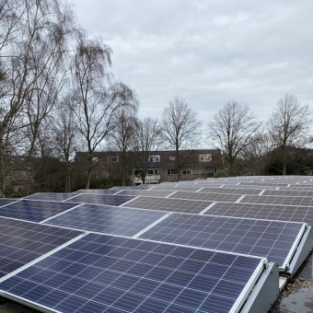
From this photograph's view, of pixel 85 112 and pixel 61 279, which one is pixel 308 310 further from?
pixel 85 112

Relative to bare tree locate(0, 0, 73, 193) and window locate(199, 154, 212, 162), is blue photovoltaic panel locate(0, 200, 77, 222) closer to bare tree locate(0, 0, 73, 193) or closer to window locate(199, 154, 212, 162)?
bare tree locate(0, 0, 73, 193)

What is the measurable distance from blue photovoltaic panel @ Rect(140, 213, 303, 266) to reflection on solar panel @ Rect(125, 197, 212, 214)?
2.18 meters

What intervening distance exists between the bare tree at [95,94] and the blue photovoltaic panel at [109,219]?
19.8 m

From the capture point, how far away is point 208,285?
3539 mm

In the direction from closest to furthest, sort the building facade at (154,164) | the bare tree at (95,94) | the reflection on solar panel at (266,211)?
1. the reflection on solar panel at (266,211)
2. the bare tree at (95,94)
3. the building facade at (154,164)

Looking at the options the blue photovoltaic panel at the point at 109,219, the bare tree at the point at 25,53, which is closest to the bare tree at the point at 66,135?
the bare tree at the point at 25,53

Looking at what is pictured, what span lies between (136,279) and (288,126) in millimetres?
45032

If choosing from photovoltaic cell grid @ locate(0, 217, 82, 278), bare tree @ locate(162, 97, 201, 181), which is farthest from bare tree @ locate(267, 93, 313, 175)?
photovoltaic cell grid @ locate(0, 217, 82, 278)

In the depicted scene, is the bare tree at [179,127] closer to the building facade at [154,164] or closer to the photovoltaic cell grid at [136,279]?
the building facade at [154,164]

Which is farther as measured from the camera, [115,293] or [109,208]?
[109,208]

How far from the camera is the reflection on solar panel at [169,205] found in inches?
351

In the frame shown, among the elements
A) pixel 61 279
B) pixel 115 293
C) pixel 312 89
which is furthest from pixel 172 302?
pixel 312 89

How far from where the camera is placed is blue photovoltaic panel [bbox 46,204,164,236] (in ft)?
21.0

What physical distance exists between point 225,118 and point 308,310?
46.1 m
